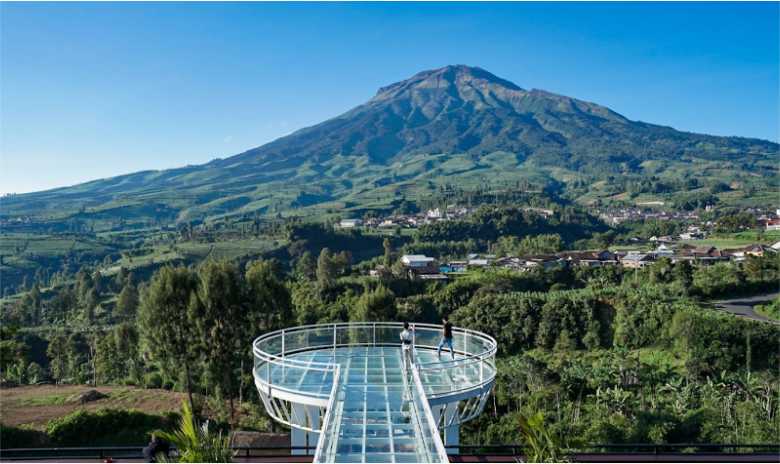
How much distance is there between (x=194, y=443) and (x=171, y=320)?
59.7ft

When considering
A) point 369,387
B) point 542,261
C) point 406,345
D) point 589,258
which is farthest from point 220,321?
point 589,258

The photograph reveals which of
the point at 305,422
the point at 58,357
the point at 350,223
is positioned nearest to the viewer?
the point at 305,422

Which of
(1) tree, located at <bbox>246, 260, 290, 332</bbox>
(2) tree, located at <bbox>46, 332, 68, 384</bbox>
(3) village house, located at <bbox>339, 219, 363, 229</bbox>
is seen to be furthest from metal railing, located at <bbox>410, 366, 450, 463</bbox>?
(3) village house, located at <bbox>339, 219, 363, 229</bbox>

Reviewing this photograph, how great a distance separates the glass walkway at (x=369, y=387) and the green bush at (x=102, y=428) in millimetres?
8594

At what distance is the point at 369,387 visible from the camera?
9.34m

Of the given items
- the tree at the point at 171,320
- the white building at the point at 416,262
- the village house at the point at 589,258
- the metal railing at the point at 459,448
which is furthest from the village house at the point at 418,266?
the metal railing at the point at 459,448

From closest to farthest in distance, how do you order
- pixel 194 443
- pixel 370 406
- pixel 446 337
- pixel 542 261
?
pixel 194 443 < pixel 370 406 < pixel 446 337 < pixel 542 261

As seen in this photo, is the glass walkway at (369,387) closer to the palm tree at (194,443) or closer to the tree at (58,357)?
the palm tree at (194,443)

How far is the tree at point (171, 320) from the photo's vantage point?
73.6 feet

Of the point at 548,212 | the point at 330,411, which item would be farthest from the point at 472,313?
the point at 548,212

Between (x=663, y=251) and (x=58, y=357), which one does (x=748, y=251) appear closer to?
(x=663, y=251)

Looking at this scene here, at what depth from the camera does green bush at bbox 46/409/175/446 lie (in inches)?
665

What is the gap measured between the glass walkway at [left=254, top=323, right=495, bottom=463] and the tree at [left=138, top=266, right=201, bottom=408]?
1186cm

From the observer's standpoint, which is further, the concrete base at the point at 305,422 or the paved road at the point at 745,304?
the paved road at the point at 745,304
